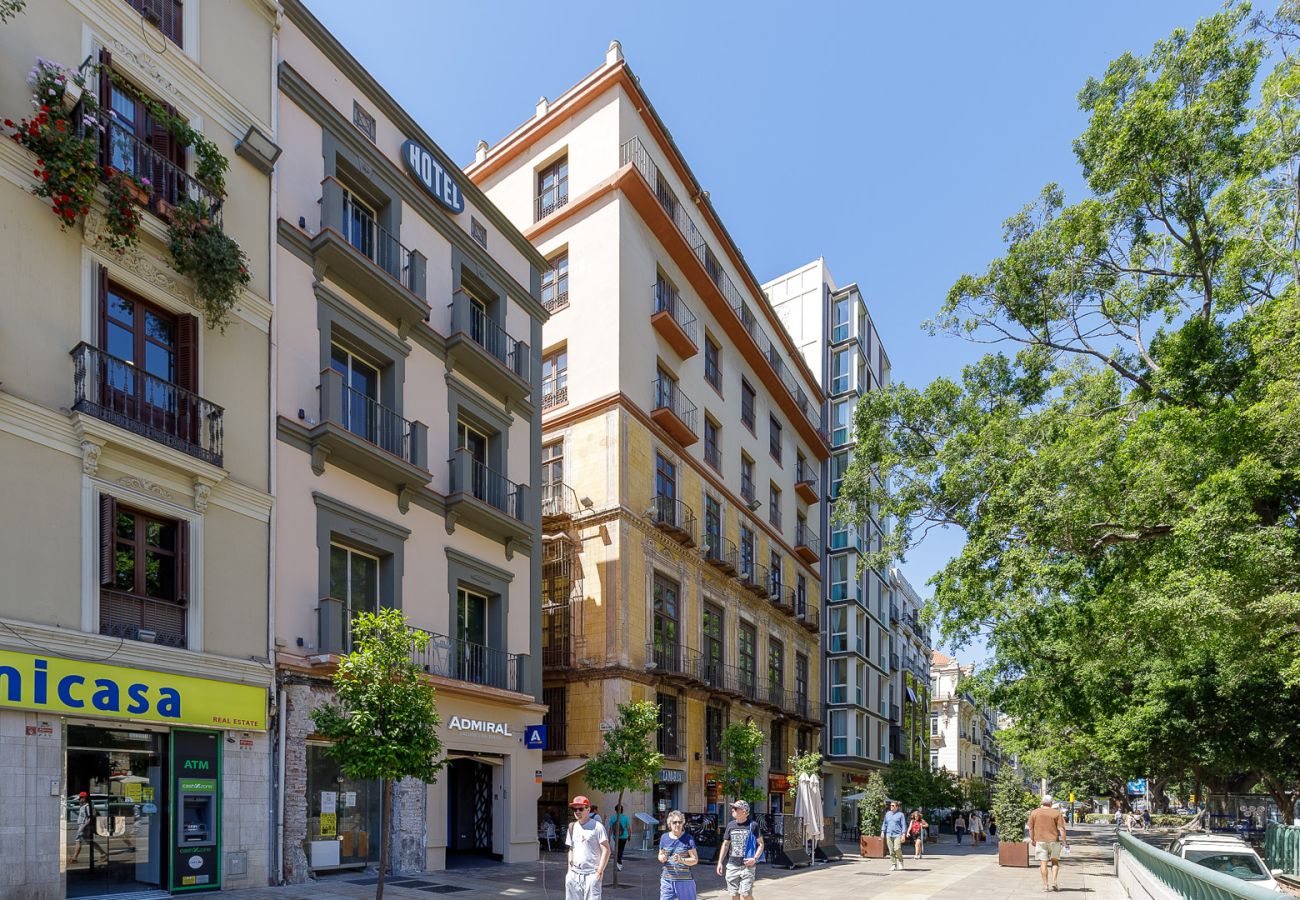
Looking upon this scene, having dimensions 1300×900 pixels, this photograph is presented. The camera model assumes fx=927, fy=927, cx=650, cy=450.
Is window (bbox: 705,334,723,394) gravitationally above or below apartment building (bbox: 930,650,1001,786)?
above

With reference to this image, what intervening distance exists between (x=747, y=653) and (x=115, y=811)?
2799 centimetres

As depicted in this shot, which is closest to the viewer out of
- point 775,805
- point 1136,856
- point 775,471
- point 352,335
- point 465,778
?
point 1136,856

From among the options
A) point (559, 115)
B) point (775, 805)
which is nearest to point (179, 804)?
point (559, 115)

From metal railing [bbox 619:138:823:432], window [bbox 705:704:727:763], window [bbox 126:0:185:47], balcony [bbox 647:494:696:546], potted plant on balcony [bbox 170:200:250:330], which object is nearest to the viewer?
potted plant on balcony [bbox 170:200:250:330]

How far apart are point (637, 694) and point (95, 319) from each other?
1896 centimetres

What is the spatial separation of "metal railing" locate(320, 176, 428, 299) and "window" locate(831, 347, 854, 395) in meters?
37.0

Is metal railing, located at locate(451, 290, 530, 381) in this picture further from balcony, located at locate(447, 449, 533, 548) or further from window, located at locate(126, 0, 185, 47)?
window, located at locate(126, 0, 185, 47)

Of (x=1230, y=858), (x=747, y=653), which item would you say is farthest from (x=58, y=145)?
(x=747, y=653)

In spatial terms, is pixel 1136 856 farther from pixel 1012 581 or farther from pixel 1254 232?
pixel 1254 232

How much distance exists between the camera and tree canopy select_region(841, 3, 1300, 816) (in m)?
15.2

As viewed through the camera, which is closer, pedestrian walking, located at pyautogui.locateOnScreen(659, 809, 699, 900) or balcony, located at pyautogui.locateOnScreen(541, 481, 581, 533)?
pedestrian walking, located at pyautogui.locateOnScreen(659, 809, 699, 900)

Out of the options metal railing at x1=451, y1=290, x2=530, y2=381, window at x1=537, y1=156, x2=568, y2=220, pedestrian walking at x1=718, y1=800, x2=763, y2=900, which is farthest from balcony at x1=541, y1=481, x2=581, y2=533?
pedestrian walking at x1=718, y1=800, x2=763, y2=900

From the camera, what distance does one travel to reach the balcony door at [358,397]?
712 inches

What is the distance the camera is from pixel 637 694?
27.8m
